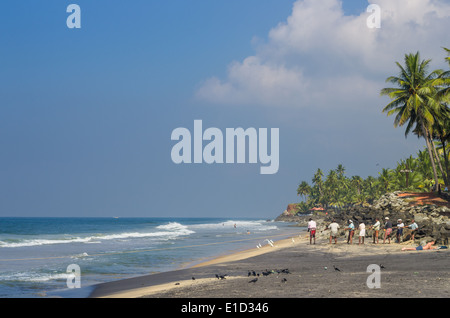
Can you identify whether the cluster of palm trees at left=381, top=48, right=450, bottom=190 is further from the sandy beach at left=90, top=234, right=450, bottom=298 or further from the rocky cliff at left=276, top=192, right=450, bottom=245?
the sandy beach at left=90, top=234, right=450, bottom=298

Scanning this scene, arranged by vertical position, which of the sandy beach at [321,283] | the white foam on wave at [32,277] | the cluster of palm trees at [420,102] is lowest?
the white foam on wave at [32,277]

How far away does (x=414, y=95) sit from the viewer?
42.4 meters

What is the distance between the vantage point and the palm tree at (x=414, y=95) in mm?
41812

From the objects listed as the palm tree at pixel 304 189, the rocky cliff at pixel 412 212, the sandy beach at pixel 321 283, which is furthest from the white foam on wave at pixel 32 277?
the palm tree at pixel 304 189

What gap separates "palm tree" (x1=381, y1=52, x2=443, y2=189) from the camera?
137 ft

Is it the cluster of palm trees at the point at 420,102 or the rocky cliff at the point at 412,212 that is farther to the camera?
the cluster of palm trees at the point at 420,102

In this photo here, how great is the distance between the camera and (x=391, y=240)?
2948cm

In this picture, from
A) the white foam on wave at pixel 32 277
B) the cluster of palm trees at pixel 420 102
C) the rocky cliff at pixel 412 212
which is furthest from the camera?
the cluster of palm trees at pixel 420 102

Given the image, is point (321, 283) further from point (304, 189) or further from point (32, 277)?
point (304, 189)

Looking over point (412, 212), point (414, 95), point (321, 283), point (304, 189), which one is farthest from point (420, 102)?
point (304, 189)

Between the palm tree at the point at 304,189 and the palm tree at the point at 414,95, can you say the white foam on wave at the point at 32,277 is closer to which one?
the palm tree at the point at 414,95

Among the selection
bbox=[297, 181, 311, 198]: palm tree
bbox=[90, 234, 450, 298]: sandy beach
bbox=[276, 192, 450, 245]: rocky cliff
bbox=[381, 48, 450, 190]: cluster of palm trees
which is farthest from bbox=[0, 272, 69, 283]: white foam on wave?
bbox=[297, 181, 311, 198]: palm tree
